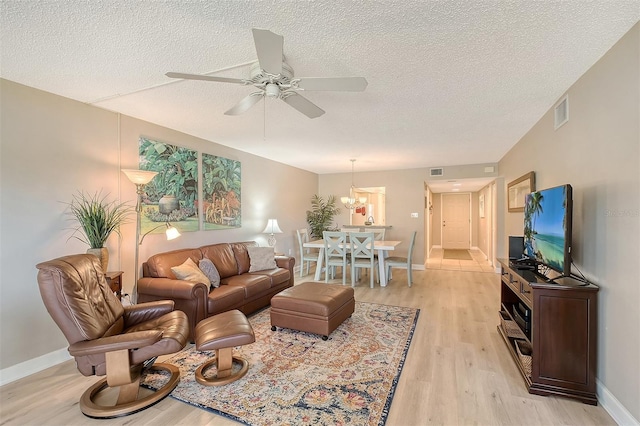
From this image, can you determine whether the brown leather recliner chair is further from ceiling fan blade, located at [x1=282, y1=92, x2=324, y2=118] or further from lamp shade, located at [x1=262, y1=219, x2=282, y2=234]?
lamp shade, located at [x1=262, y1=219, x2=282, y2=234]

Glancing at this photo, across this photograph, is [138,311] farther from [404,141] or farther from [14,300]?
[404,141]

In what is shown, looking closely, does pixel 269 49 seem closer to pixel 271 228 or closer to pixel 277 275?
pixel 277 275

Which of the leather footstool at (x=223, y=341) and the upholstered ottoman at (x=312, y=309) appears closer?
the leather footstool at (x=223, y=341)

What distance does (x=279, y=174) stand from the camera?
612 cm

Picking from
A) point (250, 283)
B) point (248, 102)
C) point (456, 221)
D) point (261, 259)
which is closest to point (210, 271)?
point (250, 283)

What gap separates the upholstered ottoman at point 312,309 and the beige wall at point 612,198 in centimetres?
211

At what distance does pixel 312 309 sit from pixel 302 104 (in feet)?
6.62

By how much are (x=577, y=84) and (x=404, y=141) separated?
2.18m

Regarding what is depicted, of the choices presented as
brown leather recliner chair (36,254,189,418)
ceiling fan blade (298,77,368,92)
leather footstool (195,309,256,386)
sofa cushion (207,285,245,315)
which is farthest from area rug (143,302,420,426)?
ceiling fan blade (298,77,368,92)

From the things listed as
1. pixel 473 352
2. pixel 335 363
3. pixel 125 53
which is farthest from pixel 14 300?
pixel 473 352

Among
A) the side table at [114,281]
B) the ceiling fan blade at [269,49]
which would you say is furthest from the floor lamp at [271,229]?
the ceiling fan blade at [269,49]

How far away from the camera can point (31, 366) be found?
2414 mm

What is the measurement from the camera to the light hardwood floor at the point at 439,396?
183 centimetres

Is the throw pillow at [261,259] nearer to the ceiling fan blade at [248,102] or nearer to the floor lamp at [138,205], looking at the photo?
the floor lamp at [138,205]
